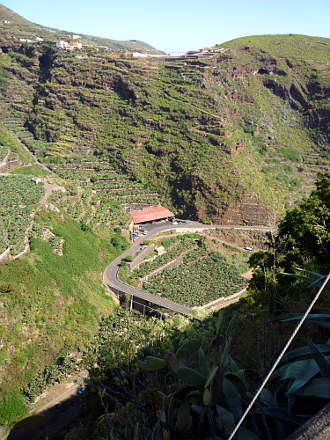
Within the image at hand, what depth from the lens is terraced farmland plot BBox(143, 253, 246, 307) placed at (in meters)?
27.2

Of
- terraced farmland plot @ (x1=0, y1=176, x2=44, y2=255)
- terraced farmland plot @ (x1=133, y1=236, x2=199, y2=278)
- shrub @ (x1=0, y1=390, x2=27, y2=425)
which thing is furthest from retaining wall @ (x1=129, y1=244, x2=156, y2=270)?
shrub @ (x1=0, y1=390, x2=27, y2=425)

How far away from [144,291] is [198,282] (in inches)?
186

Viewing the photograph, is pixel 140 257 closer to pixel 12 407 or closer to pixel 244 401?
pixel 12 407

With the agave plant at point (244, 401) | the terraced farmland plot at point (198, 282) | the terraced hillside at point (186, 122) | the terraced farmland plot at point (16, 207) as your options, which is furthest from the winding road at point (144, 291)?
the agave plant at point (244, 401)

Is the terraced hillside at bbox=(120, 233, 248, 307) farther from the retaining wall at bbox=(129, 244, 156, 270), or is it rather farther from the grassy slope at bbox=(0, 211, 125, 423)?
the grassy slope at bbox=(0, 211, 125, 423)

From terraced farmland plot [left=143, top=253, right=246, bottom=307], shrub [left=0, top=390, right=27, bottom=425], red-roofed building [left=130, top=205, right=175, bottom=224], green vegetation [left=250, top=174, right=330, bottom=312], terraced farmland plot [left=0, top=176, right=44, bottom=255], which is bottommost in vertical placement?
shrub [left=0, top=390, right=27, bottom=425]

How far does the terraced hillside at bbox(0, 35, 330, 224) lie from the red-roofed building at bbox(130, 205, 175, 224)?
5.32 feet

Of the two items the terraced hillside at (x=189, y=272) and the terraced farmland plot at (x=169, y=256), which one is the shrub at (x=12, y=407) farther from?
the terraced farmland plot at (x=169, y=256)

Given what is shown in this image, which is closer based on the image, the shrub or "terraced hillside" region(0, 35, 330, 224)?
the shrub

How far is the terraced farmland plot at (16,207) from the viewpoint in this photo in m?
23.8

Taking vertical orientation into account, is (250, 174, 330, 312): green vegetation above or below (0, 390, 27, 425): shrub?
above

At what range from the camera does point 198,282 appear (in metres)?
29.5

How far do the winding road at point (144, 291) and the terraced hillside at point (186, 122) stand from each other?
140cm

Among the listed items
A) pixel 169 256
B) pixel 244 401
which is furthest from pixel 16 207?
pixel 244 401
